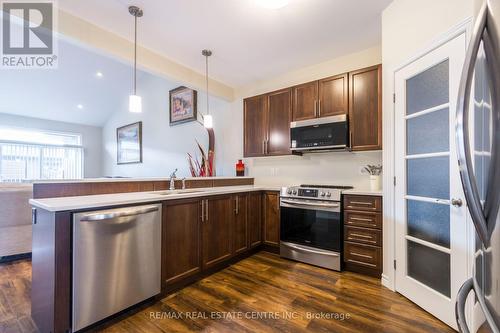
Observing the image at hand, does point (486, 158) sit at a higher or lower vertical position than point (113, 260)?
higher

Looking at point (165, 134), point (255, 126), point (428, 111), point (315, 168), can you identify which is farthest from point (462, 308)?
point (165, 134)

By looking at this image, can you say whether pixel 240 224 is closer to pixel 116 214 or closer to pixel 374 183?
pixel 116 214

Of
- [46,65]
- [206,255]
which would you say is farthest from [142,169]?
[206,255]

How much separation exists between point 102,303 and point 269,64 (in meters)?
3.27

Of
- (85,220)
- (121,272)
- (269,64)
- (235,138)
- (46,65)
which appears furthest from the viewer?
(46,65)

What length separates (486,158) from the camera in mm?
667

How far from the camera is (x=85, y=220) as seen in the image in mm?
1501

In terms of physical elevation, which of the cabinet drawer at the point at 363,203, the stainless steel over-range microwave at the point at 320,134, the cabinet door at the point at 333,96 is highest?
the cabinet door at the point at 333,96

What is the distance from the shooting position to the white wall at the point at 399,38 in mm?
1684

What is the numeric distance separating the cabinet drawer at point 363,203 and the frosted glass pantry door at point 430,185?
24 centimetres

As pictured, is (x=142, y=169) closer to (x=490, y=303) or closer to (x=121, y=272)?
(x=121, y=272)

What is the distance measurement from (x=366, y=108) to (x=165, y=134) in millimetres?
4336

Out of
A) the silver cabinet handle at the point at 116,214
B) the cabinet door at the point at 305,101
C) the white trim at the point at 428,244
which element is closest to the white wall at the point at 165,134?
the cabinet door at the point at 305,101

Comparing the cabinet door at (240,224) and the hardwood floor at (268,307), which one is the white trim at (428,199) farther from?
the cabinet door at (240,224)
